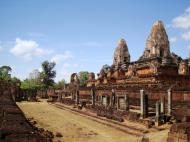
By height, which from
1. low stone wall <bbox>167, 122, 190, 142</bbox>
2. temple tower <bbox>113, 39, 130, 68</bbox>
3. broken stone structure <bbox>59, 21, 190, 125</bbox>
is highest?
temple tower <bbox>113, 39, 130, 68</bbox>

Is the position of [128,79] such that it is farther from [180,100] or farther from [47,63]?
[47,63]

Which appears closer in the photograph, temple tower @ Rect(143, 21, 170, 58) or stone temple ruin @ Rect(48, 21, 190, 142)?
stone temple ruin @ Rect(48, 21, 190, 142)

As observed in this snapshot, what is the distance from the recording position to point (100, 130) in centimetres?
1945

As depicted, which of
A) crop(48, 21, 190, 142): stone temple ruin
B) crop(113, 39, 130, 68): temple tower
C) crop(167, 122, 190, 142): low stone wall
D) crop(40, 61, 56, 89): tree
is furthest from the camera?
crop(40, 61, 56, 89): tree

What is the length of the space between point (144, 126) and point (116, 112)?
582cm

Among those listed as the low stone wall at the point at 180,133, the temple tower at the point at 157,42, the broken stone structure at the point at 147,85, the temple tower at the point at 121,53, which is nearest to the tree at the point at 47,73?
the broken stone structure at the point at 147,85

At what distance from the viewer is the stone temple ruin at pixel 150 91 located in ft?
63.4

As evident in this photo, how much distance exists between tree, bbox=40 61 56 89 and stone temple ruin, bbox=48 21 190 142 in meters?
14.8

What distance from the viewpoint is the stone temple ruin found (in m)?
19.3

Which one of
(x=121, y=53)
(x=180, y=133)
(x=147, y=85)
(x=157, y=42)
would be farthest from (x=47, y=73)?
(x=180, y=133)

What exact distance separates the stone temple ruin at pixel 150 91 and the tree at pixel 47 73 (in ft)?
48.5

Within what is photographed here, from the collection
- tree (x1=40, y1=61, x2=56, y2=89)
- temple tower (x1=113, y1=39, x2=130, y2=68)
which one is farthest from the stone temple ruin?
tree (x1=40, y1=61, x2=56, y2=89)

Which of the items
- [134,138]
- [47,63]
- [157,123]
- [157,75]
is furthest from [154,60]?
[47,63]

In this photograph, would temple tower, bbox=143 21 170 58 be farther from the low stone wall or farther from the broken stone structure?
the low stone wall
